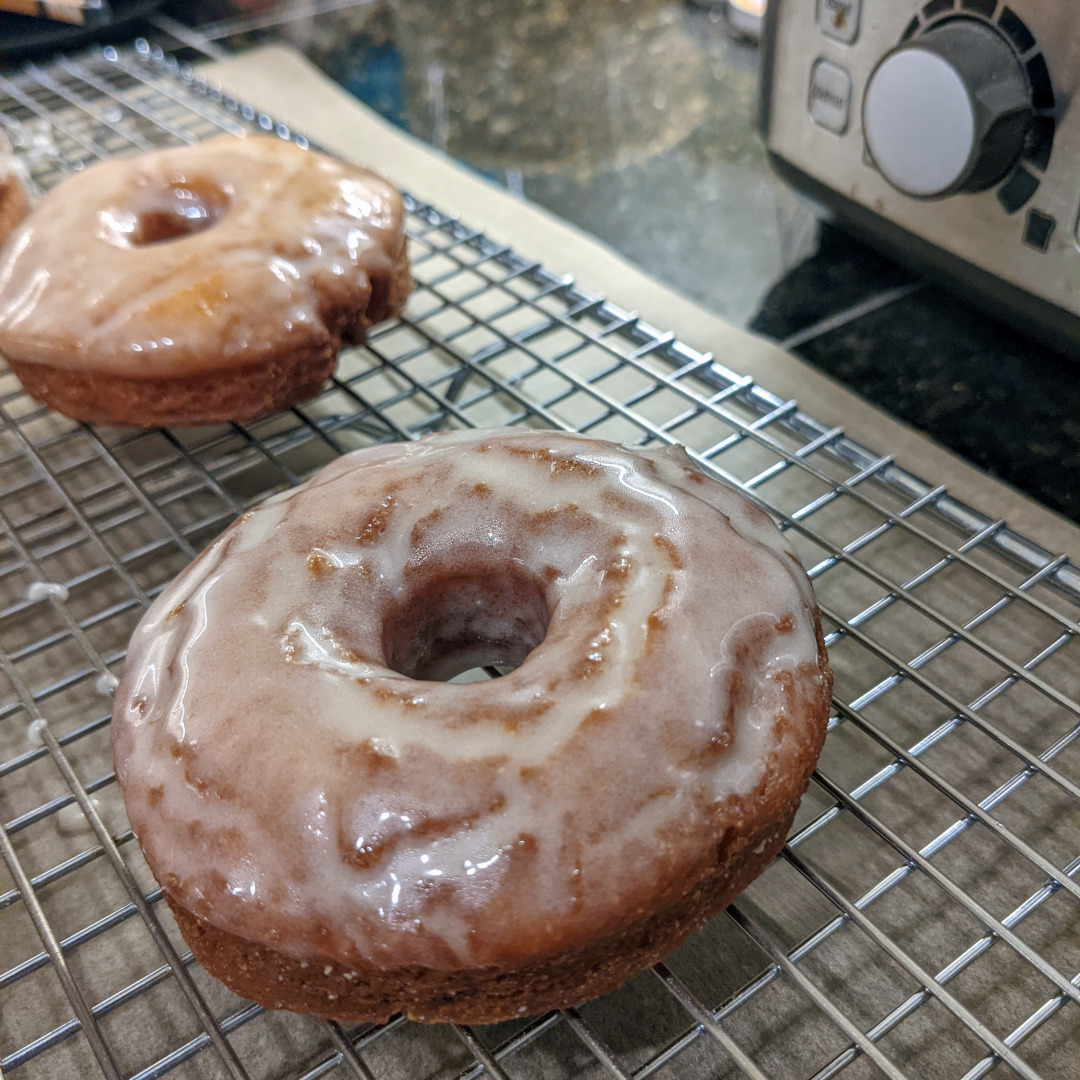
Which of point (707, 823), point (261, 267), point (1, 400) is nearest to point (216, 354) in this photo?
point (261, 267)

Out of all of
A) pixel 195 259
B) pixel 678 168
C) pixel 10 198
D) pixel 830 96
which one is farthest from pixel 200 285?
pixel 678 168

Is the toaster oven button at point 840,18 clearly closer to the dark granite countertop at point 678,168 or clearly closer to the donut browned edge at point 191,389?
the dark granite countertop at point 678,168

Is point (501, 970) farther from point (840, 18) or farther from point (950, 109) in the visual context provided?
point (840, 18)

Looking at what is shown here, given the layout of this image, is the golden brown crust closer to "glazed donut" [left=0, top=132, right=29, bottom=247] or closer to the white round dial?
the white round dial

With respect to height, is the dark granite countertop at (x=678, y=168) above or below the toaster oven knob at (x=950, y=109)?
below

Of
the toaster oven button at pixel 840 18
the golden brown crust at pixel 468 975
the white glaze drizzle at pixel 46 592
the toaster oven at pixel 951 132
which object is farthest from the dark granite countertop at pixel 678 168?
the white glaze drizzle at pixel 46 592

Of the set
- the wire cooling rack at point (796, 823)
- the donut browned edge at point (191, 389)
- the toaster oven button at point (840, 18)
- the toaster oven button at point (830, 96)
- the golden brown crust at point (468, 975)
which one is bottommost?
the wire cooling rack at point (796, 823)
